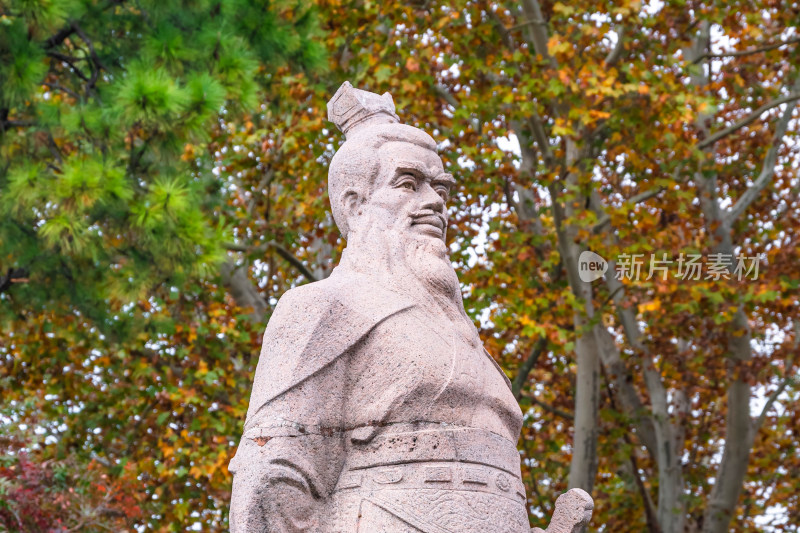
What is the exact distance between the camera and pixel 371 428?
12.9 ft

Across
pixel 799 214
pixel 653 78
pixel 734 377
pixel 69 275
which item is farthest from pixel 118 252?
pixel 799 214

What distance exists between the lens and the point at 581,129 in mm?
11273

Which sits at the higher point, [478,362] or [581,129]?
[581,129]

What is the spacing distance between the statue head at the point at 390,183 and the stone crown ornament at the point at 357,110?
0.12 metres

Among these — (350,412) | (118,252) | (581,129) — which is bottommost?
(350,412)

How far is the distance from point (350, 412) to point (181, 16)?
242 inches

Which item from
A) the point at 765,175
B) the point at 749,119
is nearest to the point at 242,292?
the point at 749,119

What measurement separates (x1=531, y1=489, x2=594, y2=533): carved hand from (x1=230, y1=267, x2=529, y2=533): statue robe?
250 mm

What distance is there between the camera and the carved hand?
421 centimetres

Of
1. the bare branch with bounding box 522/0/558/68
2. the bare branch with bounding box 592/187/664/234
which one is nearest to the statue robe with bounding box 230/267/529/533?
the bare branch with bounding box 592/187/664/234

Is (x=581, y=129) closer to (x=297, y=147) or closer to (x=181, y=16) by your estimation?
(x=297, y=147)

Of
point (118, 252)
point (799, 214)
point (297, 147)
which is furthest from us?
point (799, 214)

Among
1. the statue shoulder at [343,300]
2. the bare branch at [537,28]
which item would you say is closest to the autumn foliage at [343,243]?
the bare branch at [537,28]

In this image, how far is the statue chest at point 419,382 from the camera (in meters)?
3.96
